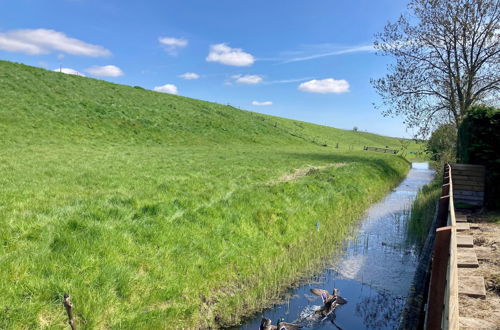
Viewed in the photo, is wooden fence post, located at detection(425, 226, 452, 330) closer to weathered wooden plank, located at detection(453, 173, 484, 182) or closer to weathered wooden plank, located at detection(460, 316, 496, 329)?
weathered wooden plank, located at detection(460, 316, 496, 329)

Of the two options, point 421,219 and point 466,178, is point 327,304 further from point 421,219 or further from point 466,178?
point 421,219

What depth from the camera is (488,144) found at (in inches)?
503

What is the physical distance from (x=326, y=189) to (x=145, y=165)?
401 inches

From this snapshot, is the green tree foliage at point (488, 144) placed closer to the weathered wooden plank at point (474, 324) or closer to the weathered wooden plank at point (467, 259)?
the weathered wooden plank at point (467, 259)

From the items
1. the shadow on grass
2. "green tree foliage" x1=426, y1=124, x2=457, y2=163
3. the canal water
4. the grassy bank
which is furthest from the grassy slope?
the shadow on grass

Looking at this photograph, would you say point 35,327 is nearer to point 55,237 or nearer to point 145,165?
point 55,237

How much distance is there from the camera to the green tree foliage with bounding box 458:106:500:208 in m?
12.4

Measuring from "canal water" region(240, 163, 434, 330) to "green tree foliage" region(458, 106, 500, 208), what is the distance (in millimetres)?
3635

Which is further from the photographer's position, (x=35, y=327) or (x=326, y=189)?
(x=326, y=189)

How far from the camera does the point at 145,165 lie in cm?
1903

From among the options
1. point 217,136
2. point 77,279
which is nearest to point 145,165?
point 77,279

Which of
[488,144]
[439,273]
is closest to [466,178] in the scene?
[488,144]

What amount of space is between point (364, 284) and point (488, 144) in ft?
26.5

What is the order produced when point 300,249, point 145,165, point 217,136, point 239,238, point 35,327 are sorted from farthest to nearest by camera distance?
point 217,136 < point 145,165 < point 300,249 < point 239,238 < point 35,327
